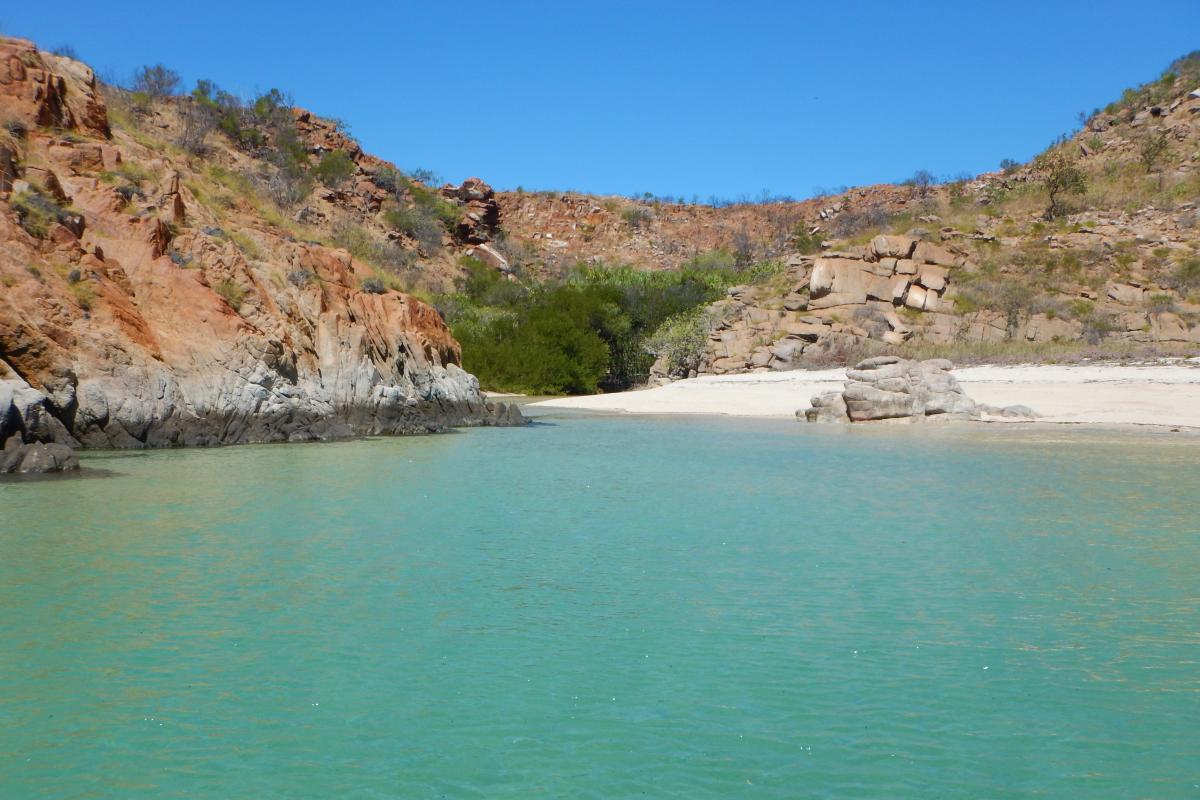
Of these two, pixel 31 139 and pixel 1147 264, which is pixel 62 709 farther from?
pixel 1147 264

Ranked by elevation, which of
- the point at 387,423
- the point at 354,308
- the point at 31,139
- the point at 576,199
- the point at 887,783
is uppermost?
the point at 576,199

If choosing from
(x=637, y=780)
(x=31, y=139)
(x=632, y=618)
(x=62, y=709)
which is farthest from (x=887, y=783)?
(x=31, y=139)

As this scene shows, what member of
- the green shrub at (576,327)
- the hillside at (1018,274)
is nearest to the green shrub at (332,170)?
the green shrub at (576,327)

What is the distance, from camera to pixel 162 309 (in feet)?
63.4

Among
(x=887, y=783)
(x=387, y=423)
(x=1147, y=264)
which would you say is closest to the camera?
(x=887, y=783)

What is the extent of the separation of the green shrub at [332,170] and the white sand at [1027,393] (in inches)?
1385

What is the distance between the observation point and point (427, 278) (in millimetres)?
66938

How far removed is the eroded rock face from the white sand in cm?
172

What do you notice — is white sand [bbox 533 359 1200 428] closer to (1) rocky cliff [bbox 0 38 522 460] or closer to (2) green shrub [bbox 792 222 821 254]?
(1) rocky cliff [bbox 0 38 522 460]

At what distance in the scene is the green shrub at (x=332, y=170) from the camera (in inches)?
2685

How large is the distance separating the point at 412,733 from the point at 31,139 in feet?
66.1

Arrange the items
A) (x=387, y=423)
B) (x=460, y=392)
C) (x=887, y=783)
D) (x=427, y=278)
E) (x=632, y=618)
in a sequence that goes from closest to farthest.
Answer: (x=887, y=783) → (x=632, y=618) → (x=387, y=423) → (x=460, y=392) → (x=427, y=278)

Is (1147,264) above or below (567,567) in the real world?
above

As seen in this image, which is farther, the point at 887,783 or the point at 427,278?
the point at 427,278
